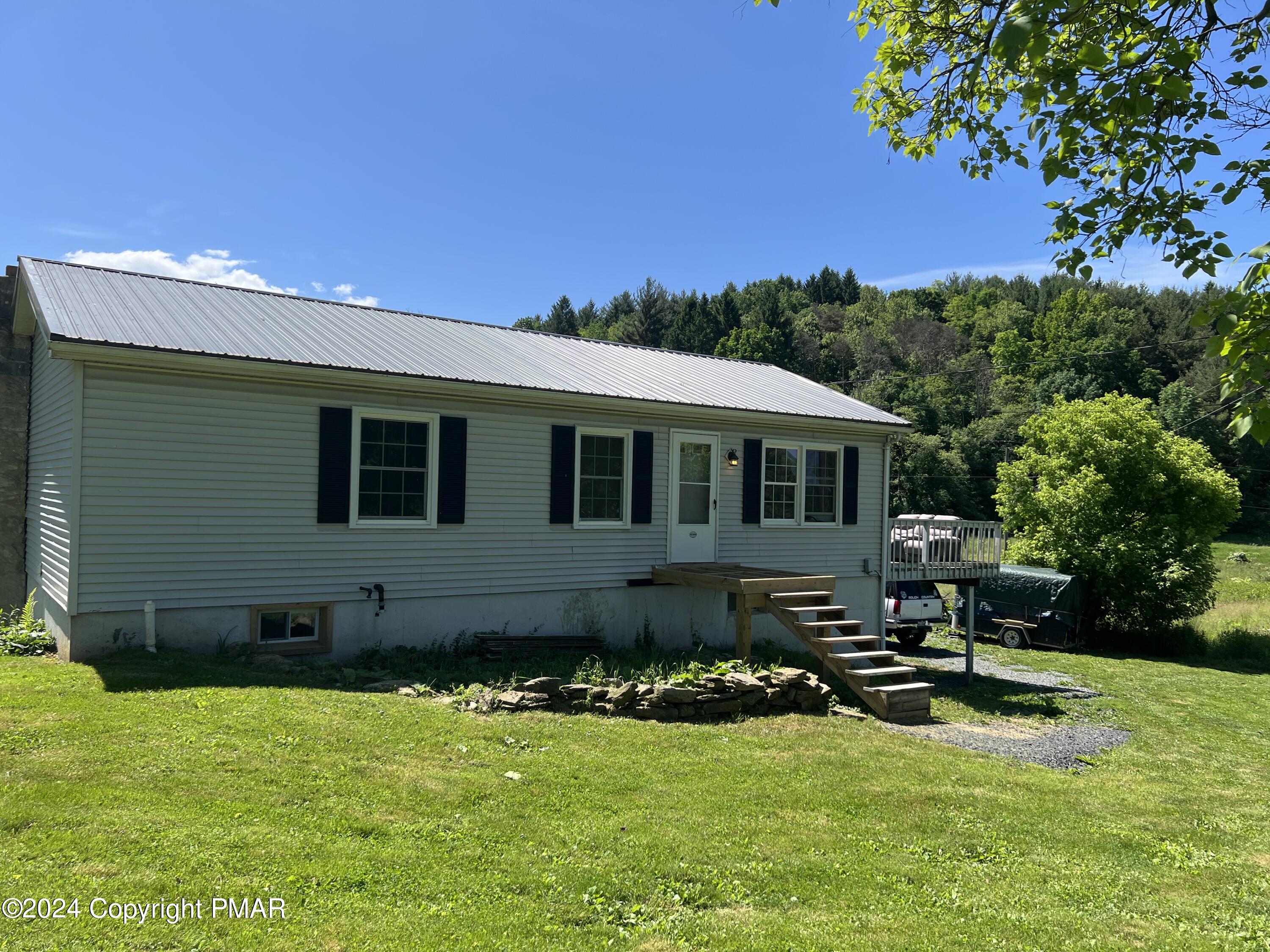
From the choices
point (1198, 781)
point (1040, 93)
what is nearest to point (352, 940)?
point (1040, 93)

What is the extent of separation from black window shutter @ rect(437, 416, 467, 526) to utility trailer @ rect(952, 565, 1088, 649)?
1466cm

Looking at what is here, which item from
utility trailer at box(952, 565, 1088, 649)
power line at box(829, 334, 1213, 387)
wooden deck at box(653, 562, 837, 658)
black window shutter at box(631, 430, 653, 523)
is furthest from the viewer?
power line at box(829, 334, 1213, 387)

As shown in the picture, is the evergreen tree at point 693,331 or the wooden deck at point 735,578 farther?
the evergreen tree at point 693,331

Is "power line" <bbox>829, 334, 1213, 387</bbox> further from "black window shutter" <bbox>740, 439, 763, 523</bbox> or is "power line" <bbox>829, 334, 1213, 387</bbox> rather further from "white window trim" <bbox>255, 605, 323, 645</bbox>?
A: "white window trim" <bbox>255, 605, 323, 645</bbox>

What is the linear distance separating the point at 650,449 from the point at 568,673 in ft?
12.9

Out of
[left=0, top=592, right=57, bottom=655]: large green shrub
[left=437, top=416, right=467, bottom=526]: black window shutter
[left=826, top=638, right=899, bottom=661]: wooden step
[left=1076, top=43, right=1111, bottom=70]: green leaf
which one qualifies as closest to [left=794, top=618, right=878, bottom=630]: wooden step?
[left=826, top=638, right=899, bottom=661]: wooden step

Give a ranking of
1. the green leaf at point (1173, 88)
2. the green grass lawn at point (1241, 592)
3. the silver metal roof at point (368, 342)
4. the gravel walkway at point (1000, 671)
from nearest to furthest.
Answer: the green leaf at point (1173, 88) < the silver metal roof at point (368, 342) < the gravel walkway at point (1000, 671) < the green grass lawn at point (1241, 592)

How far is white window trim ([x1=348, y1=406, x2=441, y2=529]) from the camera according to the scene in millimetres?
9961

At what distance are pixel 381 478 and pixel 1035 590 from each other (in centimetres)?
1744

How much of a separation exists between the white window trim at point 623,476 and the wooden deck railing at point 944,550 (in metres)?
5.54

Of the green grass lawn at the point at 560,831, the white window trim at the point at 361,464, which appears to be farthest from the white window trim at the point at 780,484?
the green grass lawn at the point at 560,831

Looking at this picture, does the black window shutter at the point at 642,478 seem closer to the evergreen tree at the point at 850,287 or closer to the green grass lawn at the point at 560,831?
the green grass lawn at the point at 560,831

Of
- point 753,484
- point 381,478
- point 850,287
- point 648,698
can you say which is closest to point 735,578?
point 753,484

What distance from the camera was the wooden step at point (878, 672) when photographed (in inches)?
392
